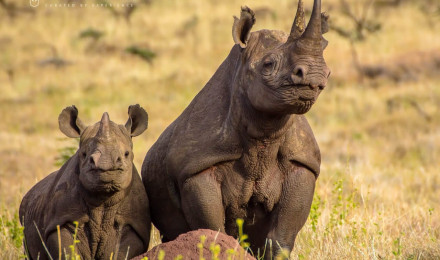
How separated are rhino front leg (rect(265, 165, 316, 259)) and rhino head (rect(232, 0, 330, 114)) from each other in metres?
0.80

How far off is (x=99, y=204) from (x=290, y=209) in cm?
157

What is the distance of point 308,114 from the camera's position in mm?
24875

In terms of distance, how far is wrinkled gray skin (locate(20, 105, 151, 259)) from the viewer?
7.07m

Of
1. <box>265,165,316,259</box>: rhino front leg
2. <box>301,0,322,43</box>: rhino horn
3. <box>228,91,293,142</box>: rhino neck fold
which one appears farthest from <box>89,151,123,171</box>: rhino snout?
<box>301,0,322,43</box>: rhino horn

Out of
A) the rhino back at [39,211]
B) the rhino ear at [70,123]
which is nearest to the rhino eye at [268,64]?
the rhino back at [39,211]

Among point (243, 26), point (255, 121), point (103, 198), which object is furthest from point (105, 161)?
point (243, 26)

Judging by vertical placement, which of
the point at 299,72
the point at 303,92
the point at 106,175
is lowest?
the point at 106,175

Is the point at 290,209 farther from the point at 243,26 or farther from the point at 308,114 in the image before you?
the point at 308,114

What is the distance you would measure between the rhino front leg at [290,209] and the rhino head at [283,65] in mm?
801

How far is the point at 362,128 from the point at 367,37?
39.5ft

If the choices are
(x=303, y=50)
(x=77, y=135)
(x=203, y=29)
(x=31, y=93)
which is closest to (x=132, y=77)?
(x=31, y=93)

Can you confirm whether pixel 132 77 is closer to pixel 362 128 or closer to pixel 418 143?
pixel 362 128

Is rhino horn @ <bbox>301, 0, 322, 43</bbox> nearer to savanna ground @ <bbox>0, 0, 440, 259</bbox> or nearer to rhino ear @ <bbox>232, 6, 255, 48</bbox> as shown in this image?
rhino ear @ <bbox>232, 6, 255, 48</bbox>

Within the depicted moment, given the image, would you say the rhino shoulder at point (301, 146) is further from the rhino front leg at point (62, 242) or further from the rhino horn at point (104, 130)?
the rhino front leg at point (62, 242)
